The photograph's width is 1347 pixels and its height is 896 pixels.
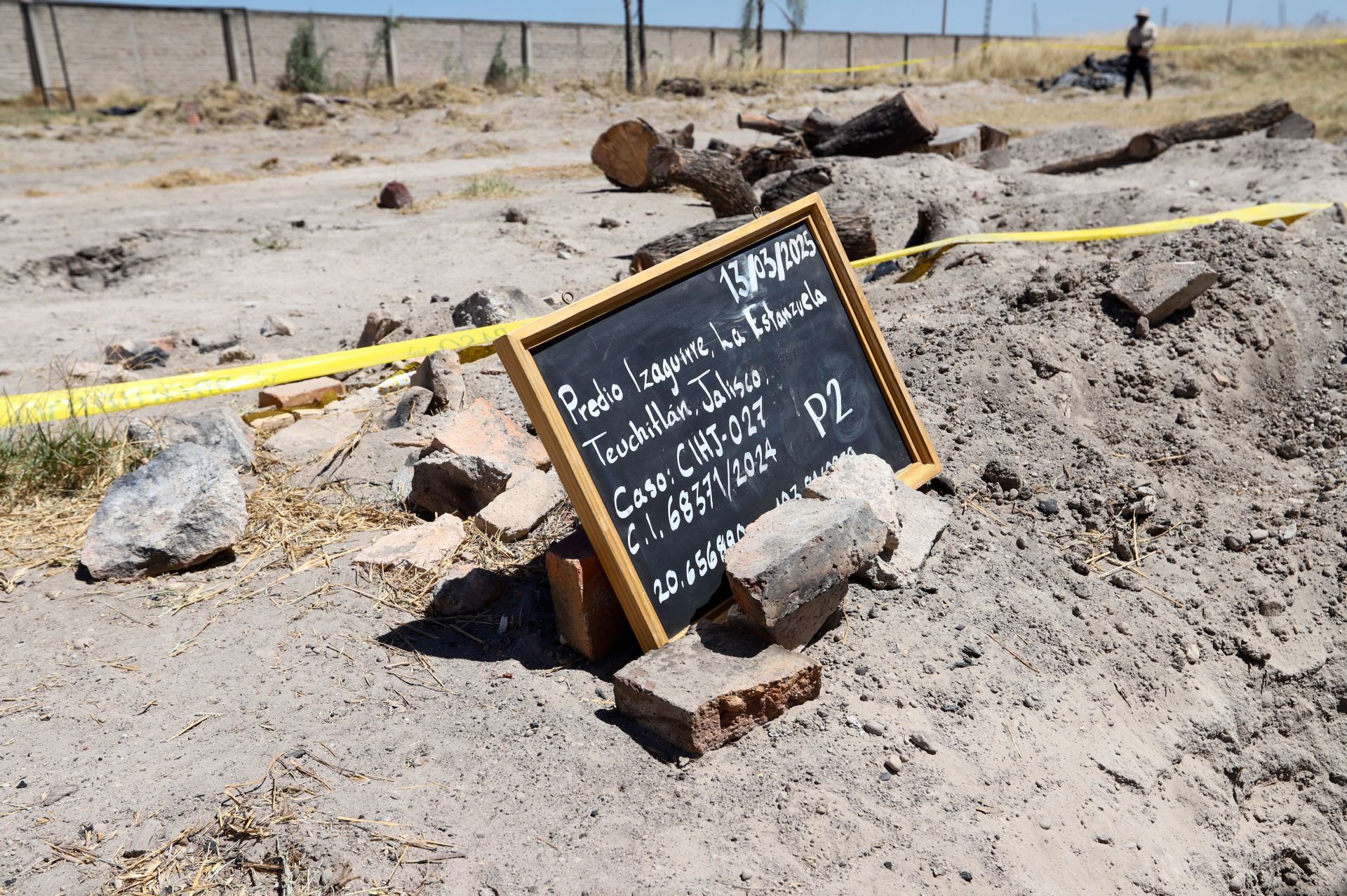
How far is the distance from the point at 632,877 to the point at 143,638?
5.56 ft

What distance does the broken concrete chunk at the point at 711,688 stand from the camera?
2.19 m

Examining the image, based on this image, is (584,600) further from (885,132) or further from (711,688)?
(885,132)

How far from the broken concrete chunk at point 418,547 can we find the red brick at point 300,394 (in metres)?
1.66

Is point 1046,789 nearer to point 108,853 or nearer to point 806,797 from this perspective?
point 806,797

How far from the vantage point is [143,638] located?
2.74 meters

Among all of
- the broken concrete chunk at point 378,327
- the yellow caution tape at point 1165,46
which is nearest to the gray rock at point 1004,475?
the broken concrete chunk at point 378,327

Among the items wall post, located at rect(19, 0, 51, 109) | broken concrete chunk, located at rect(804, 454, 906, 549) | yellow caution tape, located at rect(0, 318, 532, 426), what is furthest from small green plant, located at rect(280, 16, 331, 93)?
broken concrete chunk, located at rect(804, 454, 906, 549)

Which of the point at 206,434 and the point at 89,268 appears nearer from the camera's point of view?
the point at 206,434

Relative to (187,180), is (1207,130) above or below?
above

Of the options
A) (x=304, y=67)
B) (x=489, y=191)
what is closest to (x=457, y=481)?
(x=489, y=191)

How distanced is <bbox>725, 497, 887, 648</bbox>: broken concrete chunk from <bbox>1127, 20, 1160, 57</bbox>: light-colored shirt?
64.8ft

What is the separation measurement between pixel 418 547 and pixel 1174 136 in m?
9.70

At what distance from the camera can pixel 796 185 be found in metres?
7.66

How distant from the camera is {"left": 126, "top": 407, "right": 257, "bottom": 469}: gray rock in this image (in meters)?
3.83
